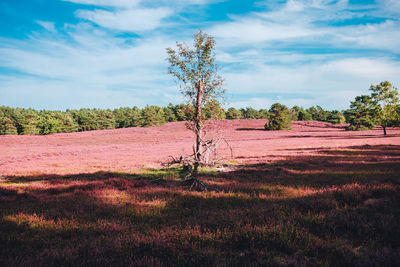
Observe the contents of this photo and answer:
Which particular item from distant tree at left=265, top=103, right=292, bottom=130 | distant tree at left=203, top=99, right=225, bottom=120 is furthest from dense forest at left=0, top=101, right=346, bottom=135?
distant tree at left=203, top=99, right=225, bottom=120

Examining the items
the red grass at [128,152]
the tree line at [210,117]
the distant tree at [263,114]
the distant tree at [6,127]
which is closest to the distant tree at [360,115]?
the tree line at [210,117]

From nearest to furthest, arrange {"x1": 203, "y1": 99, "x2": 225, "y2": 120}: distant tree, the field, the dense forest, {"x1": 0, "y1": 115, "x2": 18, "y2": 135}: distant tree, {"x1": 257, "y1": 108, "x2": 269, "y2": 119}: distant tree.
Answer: the field
{"x1": 203, "y1": 99, "x2": 225, "y2": 120}: distant tree
{"x1": 0, "y1": 115, "x2": 18, "y2": 135}: distant tree
the dense forest
{"x1": 257, "y1": 108, "x2": 269, "y2": 119}: distant tree

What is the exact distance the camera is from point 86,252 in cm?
387

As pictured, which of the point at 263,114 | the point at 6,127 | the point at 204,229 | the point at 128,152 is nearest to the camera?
the point at 204,229

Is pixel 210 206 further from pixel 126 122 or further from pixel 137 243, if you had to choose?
pixel 126 122

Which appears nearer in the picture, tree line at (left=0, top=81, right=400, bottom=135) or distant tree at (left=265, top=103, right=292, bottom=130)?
tree line at (left=0, top=81, right=400, bottom=135)

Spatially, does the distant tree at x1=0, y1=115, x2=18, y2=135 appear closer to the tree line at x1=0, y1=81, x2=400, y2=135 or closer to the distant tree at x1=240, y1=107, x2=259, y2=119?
the tree line at x1=0, y1=81, x2=400, y2=135

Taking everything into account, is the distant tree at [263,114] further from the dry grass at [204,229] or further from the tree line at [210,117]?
the dry grass at [204,229]

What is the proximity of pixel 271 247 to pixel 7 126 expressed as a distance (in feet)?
390

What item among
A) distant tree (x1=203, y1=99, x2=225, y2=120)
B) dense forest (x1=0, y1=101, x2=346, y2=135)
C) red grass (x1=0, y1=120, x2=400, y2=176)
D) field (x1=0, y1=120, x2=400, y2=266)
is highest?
dense forest (x1=0, y1=101, x2=346, y2=135)

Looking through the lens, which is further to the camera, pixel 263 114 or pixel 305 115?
pixel 263 114

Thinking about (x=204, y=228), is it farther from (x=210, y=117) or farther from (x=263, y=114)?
(x=263, y=114)

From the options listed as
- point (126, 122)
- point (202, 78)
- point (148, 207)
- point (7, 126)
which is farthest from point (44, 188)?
point (126, 122)

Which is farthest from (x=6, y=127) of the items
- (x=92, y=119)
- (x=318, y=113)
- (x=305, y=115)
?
(x=318, y=113)
